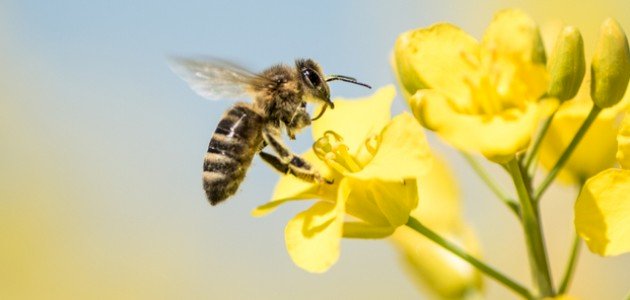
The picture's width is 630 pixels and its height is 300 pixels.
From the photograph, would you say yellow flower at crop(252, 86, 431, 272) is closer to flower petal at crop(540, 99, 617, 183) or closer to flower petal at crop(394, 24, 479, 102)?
flower petal at crop(394, 24, 479, 102)

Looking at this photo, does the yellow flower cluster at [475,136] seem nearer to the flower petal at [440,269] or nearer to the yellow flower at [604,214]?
the yellow flower at [604,214]

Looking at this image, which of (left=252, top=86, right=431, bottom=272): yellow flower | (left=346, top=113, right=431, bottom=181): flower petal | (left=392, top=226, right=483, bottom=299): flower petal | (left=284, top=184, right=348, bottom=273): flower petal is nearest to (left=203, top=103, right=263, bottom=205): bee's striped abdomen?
(left=252, top=86, right=431, bottom=272): yellow flower

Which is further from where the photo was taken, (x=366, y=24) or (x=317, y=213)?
(x=366, y=24)

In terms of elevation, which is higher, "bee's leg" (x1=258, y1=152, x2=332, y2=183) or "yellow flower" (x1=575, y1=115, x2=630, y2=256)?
"bee's leg" (x1=258, y1=152, x2=332, y2=183)

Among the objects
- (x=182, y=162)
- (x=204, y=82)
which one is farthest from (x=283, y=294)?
(x=204, y=82)

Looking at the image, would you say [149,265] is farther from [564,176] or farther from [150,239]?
[564,176]

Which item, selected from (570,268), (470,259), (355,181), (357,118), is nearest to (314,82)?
(357,118)
